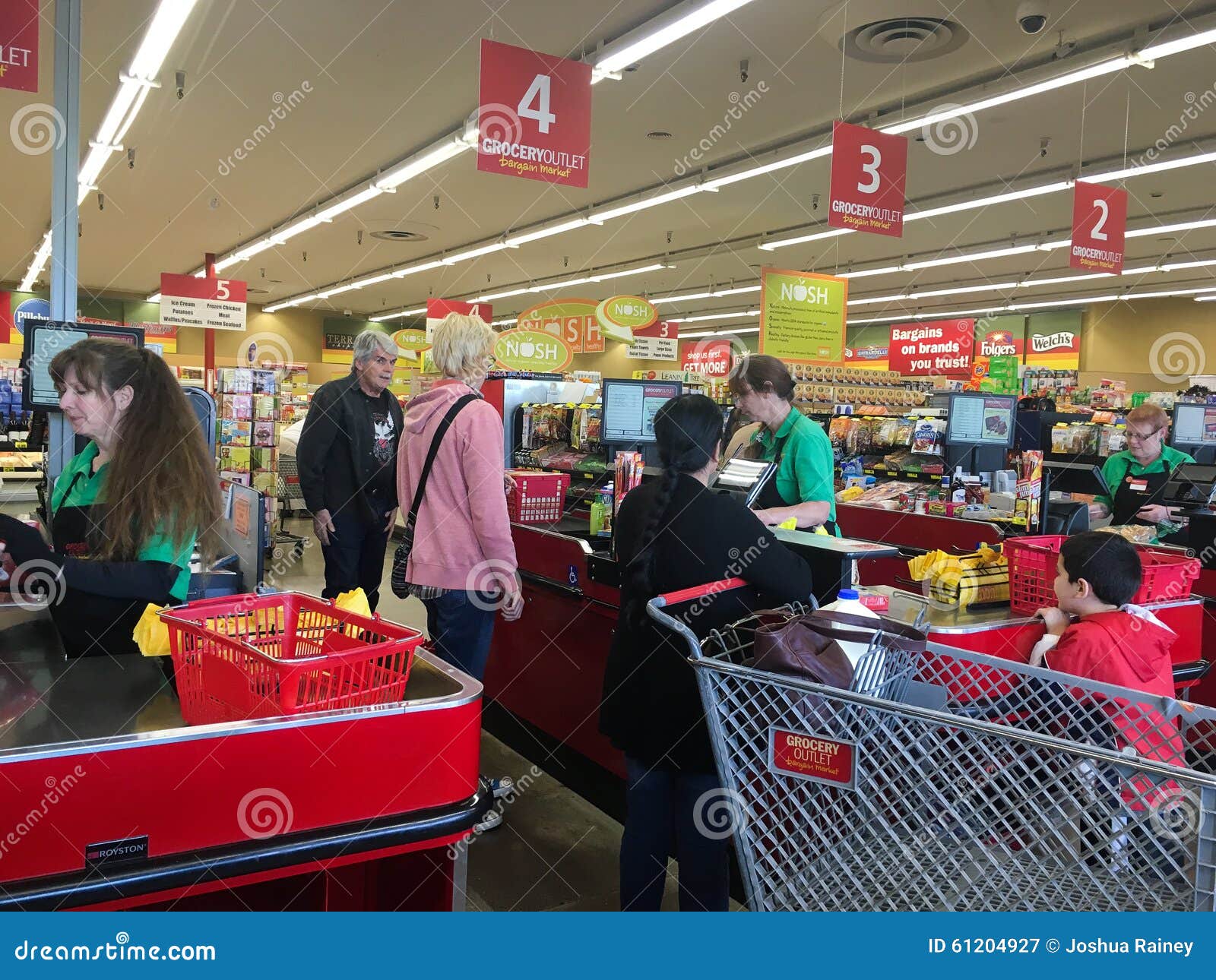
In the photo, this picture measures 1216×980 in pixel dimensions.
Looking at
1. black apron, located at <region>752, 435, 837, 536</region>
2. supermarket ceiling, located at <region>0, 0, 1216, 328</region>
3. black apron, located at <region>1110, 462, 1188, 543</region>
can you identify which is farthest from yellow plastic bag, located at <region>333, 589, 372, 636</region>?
supermarket ceiling, located at <region>0, 0, 1216, 328</region>

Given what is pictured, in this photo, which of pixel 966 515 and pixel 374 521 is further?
pixel 966 515

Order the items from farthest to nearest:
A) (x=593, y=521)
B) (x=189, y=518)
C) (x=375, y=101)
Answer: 1. (x=375, y=101)
2. (x=593, y=521)
3. (x=189, y=518)

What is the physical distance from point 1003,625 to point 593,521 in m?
1.87

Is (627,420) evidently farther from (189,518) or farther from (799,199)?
(799,199)

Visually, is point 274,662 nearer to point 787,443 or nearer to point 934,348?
point 787,443

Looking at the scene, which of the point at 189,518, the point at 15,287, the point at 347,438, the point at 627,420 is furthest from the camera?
the point at 15,287

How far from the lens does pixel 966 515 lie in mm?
6266

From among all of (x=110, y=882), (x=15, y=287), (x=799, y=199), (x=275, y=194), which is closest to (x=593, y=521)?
(x=110, y=882)

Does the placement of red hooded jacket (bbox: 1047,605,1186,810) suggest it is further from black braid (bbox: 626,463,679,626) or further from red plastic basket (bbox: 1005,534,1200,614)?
black braid (bbox: 626,463,679,626)

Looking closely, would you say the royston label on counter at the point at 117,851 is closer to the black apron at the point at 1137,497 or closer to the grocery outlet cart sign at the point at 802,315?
the black apron at the point at 1137,497

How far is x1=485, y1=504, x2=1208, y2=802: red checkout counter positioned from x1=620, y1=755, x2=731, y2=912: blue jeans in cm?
88

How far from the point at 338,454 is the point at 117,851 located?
333 cm

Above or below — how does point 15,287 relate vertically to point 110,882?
above

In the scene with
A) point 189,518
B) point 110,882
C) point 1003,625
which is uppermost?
point 189,518
